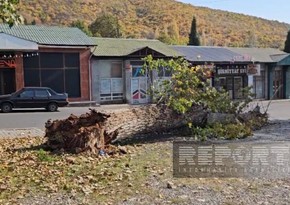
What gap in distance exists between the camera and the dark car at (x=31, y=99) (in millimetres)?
24970

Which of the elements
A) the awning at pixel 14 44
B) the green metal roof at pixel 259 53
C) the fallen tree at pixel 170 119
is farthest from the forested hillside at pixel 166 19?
the fallen tree at pixel 170 119

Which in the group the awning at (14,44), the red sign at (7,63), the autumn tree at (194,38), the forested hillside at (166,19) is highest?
the forested hillside at (166,19)

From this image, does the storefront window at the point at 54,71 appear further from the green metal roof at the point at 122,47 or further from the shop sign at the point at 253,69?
the shop sign at the point at 253,69

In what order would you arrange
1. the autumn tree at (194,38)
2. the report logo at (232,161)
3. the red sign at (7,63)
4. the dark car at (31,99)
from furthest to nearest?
1. the autumn tree at (194,38)
2. the red sign at (7,63)
3. the dark car at (31,99)
4. the report logo at (232,161)

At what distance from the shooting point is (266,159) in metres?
7.92

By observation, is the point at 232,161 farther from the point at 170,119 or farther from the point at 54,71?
the point at 54,71

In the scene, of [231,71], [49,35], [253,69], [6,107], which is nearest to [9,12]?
[6,107]

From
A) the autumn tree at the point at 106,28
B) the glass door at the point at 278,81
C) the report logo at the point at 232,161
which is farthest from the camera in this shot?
the autumn tree at the point at 106,28

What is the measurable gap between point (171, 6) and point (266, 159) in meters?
84.6

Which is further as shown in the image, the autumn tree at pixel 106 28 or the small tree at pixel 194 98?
the autumn tree at pixel 106 28

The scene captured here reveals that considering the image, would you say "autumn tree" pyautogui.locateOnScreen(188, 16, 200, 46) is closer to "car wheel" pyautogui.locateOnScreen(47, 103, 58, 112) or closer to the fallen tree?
"car wheel" pyautogui.locateOnScreen(47, 103, 58, 112)

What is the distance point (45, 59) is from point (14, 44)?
272 centimetres

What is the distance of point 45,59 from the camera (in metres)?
31.4

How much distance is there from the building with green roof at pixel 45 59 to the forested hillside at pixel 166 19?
117ft
